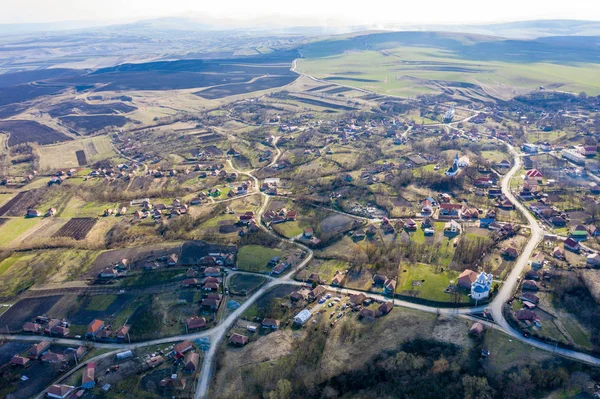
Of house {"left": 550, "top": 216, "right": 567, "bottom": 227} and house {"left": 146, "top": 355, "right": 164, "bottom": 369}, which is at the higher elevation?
house {"left": 550, "top": 216, "right": 567, "bottom": 227}

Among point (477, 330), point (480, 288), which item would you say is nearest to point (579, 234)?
point (480, 288)

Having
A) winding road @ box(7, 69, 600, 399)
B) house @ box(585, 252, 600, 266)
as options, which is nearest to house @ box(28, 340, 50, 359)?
winding road @ box(7, 69, 600, 399)

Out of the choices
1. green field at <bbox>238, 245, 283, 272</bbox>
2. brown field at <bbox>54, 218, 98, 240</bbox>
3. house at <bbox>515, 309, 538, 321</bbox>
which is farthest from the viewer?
brown field at <bbox>54, 218, 98, 240</bbox>

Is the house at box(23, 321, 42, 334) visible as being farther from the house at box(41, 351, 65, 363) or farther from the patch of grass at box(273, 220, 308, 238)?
the patch of grass at box(273, 220, 308, 238)

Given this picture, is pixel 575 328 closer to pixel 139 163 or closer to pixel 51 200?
pixel 51 200

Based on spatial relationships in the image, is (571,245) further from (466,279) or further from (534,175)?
(534,175)

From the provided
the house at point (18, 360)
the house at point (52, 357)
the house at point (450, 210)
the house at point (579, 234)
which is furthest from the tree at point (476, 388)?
the house at point (18, 360)

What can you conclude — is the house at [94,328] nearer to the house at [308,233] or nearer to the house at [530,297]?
the house at [308,233]
